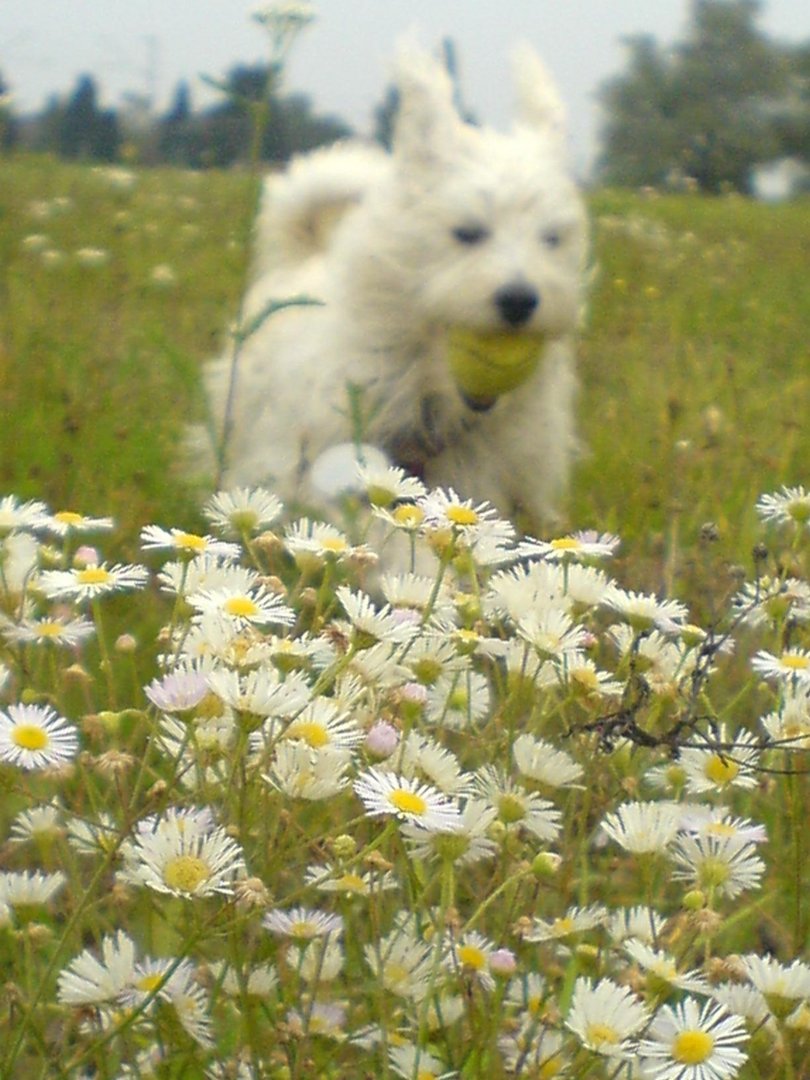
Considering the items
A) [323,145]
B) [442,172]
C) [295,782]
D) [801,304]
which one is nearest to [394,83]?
[442,172]

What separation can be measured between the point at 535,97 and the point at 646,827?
2885 millimetres

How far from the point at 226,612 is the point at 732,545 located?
1.97 metres

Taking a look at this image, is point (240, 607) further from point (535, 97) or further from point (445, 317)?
point (535, 97)

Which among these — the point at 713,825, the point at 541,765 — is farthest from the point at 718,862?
the point at 541,765

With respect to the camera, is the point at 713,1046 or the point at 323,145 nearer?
the point at 713,1046

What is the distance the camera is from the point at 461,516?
112 cm


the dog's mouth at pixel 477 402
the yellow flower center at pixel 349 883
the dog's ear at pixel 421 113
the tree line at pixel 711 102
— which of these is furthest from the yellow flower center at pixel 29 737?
the tree line at pixel 711 102

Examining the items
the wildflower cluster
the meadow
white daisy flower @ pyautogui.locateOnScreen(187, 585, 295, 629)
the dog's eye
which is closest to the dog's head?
the dog's eye

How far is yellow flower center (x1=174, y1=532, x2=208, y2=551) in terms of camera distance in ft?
3.49

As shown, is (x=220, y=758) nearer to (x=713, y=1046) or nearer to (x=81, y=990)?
(x=81, y=990)

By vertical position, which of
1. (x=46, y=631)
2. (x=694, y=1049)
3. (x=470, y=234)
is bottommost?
(x=694, y=1049)

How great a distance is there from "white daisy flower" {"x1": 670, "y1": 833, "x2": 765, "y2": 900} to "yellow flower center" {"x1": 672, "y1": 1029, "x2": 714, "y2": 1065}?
0.55 ft

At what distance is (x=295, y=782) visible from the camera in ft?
3.02

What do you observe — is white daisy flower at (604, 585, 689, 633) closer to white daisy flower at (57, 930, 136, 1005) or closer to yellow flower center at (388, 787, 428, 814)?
yellow flower center at (388, 787, 428, 814)
